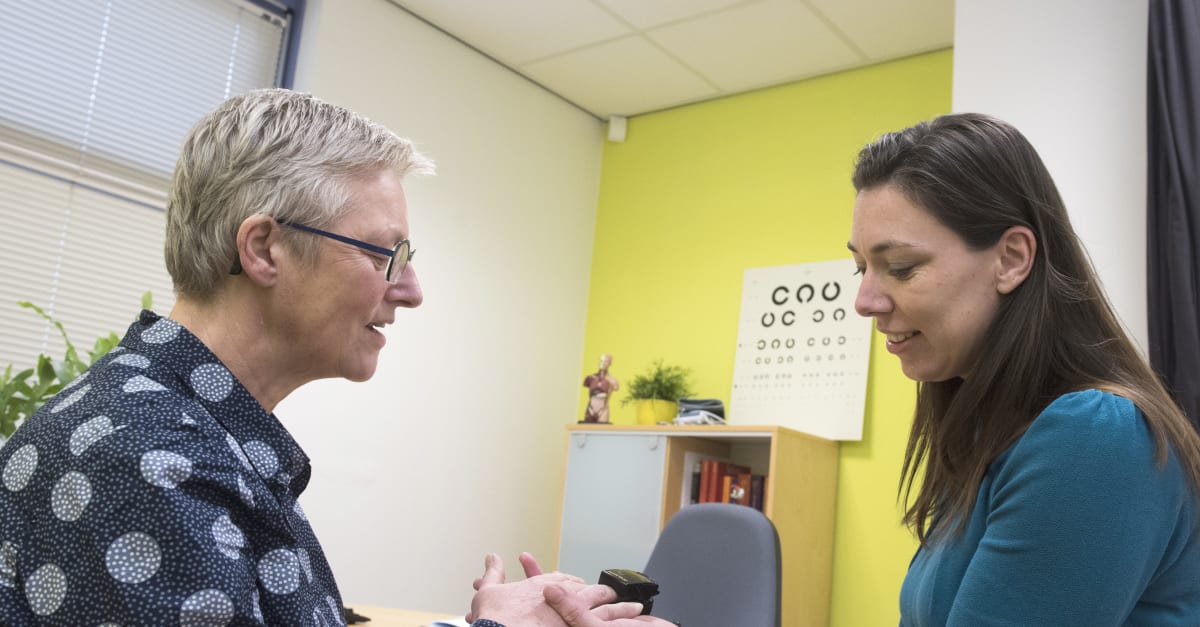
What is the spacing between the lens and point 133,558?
92 cm

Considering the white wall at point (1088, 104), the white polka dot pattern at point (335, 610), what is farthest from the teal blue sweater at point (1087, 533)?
the white wall at point (1088, 104)

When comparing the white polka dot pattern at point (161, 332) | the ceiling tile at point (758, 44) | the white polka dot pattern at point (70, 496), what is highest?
the ceiling tile at point (758, 44)

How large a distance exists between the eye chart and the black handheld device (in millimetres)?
2688

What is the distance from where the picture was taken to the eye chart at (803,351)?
13.6 ft

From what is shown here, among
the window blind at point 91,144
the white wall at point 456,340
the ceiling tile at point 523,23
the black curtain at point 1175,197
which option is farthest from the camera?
the ceiling tile at point 523,23

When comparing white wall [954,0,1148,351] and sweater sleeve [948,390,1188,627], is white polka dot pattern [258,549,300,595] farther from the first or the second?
white wall [954,0,1148,351]

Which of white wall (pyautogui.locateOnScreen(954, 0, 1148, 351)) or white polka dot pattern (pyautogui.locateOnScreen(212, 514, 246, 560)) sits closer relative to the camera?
white polka dot pattern (pyautogui.locateOnScreen(212, 514, 246, 560))

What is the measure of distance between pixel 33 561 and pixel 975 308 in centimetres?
119

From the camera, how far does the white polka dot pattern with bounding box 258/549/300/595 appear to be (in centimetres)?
105

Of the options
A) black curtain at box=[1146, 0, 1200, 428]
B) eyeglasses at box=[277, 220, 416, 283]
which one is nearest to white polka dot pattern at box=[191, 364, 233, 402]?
eyeglasses at box=[277, 220, 416, 283]

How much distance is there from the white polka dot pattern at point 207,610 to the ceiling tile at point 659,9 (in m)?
3.60

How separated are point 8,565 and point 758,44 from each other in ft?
12.9

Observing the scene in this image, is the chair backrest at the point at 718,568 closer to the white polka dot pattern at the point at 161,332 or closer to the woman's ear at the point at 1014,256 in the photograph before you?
the woman's ear at the point at 1014,256

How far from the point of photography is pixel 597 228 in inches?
212
